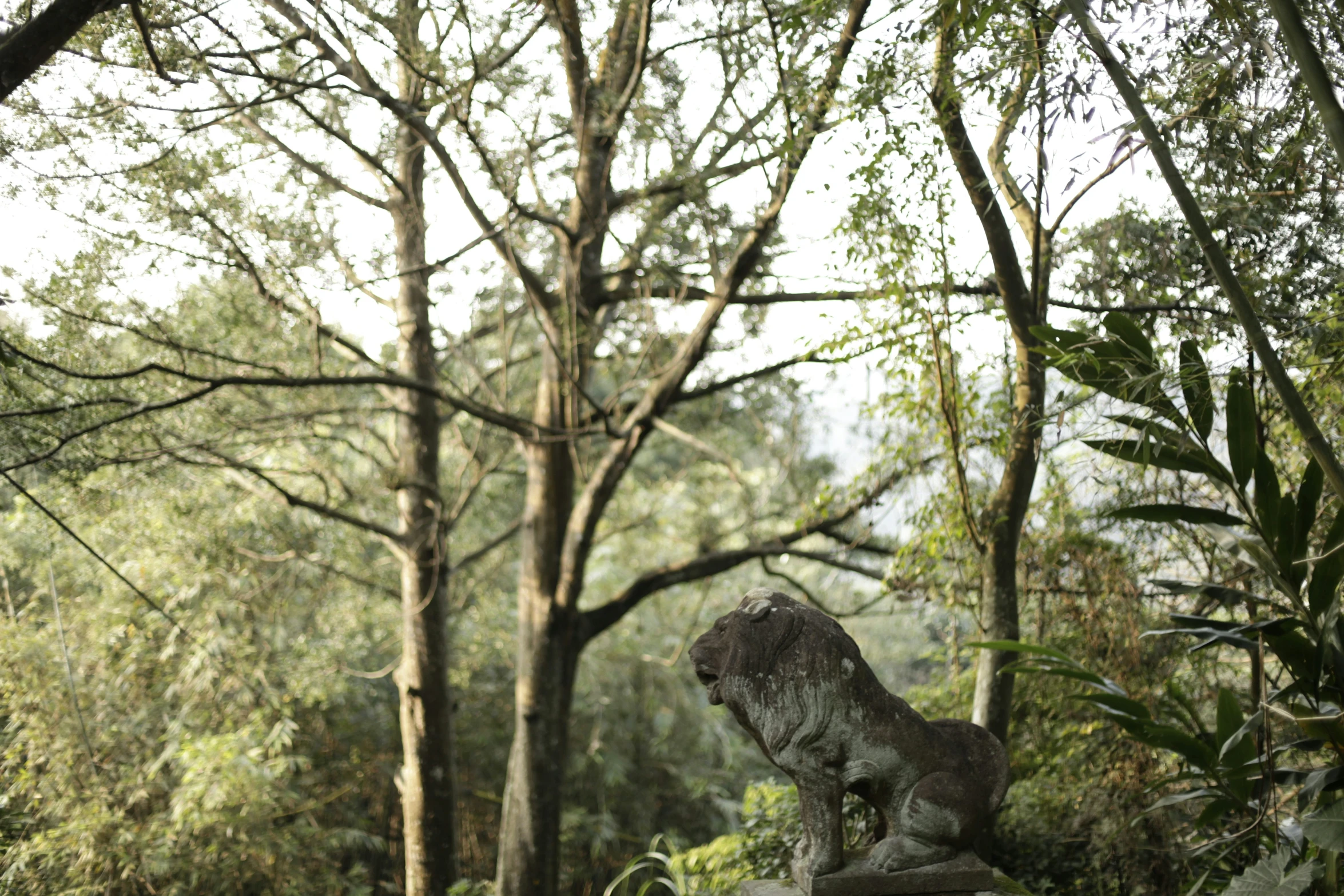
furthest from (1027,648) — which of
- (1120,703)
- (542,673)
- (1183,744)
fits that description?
(542,673)

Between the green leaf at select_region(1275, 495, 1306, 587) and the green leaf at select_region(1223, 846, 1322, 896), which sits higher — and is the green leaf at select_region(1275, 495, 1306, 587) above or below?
above

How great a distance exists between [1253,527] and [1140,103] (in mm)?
1132

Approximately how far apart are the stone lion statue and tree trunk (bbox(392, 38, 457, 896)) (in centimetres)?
329

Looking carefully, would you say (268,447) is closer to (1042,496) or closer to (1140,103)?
(1042,496)

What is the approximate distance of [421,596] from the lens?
5.36 metres

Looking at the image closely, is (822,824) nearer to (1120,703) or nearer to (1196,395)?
(1120,703)

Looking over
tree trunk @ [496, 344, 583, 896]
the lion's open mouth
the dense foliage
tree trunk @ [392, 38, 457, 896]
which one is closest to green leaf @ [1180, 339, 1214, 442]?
the dense foliage

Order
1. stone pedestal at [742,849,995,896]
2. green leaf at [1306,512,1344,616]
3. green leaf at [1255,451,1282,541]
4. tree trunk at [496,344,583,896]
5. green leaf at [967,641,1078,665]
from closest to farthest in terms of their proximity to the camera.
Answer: stone pedestal at [742,849,995,896], green leaf at [1306,512,1344,616], green leaf at [1255,451,1282,541], green leaf at [967,641,1078,665], tree trunk at [496,344,583,896]

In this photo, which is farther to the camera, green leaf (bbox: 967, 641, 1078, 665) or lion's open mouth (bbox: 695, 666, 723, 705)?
green leaf (bbox: 967, 641, 1078, 665)

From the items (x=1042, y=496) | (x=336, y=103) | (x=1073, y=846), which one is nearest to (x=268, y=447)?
(x=336, y=103)

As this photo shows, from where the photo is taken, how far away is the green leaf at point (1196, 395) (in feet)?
7.55

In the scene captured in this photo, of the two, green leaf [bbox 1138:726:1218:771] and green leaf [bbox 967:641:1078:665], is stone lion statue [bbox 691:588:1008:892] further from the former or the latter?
green leaf [bbox 1138:726:1218:771]

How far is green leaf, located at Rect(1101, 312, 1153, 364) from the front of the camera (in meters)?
2.37

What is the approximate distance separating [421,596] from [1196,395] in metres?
4.10
